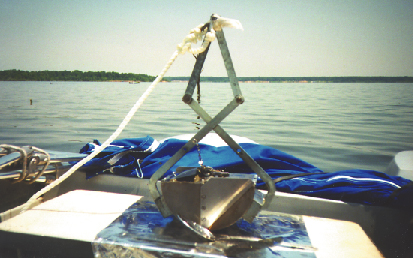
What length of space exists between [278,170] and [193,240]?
4.79 ft

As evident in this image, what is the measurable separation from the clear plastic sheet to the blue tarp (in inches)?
23.8

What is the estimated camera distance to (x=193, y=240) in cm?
155

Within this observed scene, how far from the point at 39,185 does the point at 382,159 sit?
7.10m

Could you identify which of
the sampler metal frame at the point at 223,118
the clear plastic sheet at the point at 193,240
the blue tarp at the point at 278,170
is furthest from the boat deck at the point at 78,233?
the blue tarp at the point at 278,170

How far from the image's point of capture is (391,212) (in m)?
2.01

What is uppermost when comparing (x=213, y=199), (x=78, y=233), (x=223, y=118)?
(x=223, y=118)

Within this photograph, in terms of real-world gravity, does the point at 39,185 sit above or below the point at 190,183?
below

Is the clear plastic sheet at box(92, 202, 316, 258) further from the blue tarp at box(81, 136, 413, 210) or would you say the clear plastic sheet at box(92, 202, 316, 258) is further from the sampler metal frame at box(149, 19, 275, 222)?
the blue tarp at box(81, 136, 413, 210)

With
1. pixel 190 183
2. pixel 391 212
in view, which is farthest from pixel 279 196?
pixel 190 183

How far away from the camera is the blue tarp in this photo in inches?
83.9

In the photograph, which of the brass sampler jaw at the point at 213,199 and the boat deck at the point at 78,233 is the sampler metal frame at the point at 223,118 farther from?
the boat deck at the point at 78,233

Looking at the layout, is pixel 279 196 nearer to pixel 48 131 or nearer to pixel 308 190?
pixel 308 190

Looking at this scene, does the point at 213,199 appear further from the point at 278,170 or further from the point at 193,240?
the point at 278,170

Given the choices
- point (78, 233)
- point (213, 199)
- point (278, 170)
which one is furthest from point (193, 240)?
point (278, 170)
